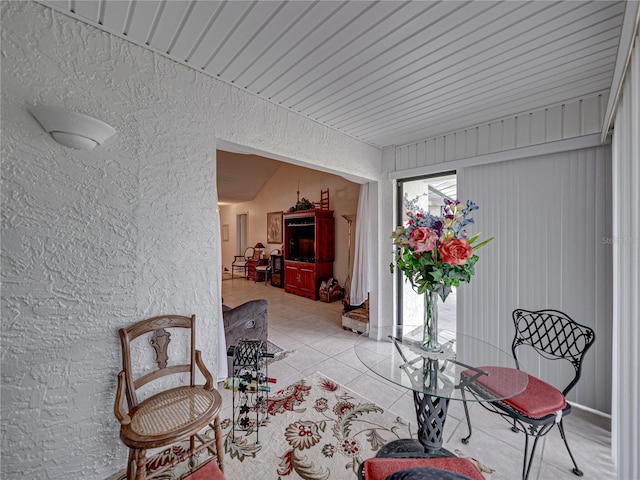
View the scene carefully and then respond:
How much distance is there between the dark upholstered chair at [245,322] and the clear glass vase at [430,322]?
1.57m

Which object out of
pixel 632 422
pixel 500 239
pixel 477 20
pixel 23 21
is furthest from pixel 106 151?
pixel 500 239

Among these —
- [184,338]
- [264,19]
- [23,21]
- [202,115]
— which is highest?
[264,19]

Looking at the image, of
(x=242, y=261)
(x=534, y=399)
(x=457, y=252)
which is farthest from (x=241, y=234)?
(x=534, y=399)

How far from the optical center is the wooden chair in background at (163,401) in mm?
1249

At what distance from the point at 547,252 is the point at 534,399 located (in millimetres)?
1415

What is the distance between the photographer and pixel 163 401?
1.50 meters

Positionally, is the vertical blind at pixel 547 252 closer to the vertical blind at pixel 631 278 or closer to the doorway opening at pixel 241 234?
the vertical blind at pixel 631 278

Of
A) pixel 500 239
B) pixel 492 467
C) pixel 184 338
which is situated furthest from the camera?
pixel 500 239

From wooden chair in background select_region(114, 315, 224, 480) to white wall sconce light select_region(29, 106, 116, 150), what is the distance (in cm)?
105

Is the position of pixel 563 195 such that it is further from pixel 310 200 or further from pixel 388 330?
pixel 310 200

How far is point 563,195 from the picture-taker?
2234 millimetres

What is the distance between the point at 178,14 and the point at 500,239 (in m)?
3.12

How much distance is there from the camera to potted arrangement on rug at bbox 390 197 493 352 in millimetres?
1371

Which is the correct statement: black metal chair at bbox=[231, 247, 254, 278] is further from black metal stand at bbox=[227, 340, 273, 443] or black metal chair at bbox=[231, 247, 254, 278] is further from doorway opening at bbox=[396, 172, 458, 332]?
black metal stand at bbox=[227, 340, 273, 443]
